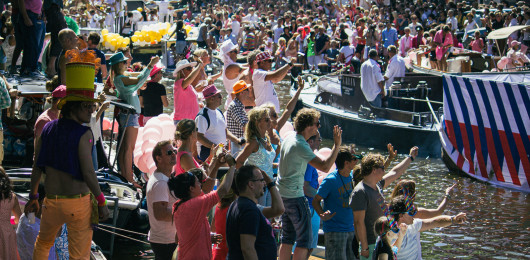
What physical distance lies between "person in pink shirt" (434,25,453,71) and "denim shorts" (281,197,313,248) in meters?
12.5

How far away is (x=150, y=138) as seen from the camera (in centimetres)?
895

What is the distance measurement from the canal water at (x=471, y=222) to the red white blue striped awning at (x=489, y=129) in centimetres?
25

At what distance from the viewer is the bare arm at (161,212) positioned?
577cm

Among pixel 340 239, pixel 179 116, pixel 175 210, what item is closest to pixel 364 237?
pixel 340 239

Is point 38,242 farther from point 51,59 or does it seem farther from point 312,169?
point 51,59

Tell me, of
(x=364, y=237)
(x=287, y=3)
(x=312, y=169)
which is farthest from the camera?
(x=287, y=3)

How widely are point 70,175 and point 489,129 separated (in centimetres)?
789

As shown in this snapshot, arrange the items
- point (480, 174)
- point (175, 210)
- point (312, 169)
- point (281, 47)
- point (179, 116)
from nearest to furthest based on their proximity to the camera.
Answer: point (175, 210)
point (312, 169)
point (179, 116)
point (480, 174)
point (281, 47)

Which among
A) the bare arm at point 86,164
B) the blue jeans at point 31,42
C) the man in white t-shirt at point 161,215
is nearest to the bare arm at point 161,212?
the man in white t-shirt at point 161,215

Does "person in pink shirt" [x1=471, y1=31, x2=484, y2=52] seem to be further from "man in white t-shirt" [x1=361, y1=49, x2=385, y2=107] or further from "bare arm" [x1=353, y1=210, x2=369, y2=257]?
"bare arm" [x1=353, y1=210, x2=369, y2=257]

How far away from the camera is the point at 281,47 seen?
24406 millimetres

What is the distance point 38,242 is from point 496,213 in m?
6.76

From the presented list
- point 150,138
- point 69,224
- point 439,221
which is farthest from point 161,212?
point 150,138

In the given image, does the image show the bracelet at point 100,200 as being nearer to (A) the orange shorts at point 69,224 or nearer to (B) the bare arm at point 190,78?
(A) the orange shorts at point 69,224
